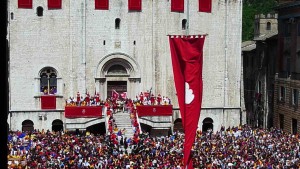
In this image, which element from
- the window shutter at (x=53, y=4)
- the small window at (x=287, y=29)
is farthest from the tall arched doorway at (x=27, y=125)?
→ the small window at (x=287, y=29)

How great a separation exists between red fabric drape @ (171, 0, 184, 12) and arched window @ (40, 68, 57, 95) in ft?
42.2

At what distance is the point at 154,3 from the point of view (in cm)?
5059

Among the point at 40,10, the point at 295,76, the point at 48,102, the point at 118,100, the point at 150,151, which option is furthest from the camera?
the point at 295,76

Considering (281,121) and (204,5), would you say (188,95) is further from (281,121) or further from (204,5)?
(281,121)

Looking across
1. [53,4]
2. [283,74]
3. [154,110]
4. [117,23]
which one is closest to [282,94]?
[283,74]

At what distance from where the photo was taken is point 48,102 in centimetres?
4906

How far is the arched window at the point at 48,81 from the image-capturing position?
49375mm

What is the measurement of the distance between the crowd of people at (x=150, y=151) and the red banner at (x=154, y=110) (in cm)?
424

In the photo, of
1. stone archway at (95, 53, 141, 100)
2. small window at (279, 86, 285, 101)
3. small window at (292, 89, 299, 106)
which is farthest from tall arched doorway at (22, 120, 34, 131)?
small window at (279, 86, 285, 101)

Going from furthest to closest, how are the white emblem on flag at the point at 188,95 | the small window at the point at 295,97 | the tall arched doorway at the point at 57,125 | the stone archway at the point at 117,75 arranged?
the small window at the point at 295,97 < the stone archway at the point at 117,75 < the tall arched doorway at the point at 57,125 < the white emblem on flag at the point at 188,95

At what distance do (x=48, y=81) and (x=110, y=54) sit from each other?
6.36 meters

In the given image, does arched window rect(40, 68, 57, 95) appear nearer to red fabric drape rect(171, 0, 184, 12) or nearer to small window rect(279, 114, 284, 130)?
red fabric drape rect(171, 0, 184, 12)

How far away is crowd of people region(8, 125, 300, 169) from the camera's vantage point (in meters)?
32.5

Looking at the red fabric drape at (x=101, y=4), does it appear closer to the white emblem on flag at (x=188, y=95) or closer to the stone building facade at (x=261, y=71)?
the stone building facade at (x=261, y=71)
